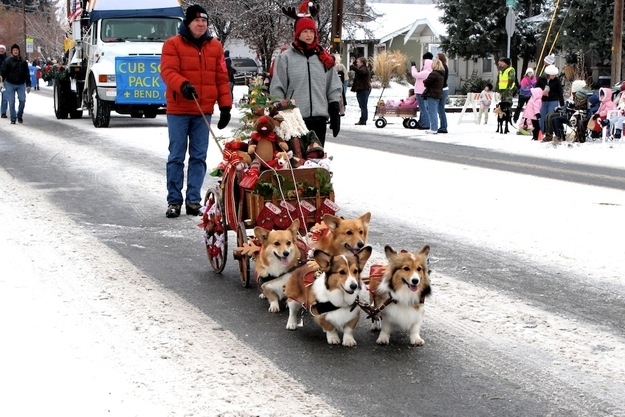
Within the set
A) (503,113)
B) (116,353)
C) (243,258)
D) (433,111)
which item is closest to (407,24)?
(433,111)

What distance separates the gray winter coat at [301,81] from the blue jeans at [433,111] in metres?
14.9

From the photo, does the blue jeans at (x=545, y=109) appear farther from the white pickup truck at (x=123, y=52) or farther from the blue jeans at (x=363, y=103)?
the white pickup truck at (x=123, y=52)

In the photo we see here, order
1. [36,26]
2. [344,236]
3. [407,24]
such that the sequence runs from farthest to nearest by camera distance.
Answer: [36,26], [407,24], [344,236]

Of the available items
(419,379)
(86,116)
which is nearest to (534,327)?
(419,379)

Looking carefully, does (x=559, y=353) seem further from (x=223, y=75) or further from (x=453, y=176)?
(x=453, y=176)

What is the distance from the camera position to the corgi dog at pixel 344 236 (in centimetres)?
648

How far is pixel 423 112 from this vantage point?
84.7ft

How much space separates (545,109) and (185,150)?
513 inches

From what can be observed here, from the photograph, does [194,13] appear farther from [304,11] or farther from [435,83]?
[435,83]

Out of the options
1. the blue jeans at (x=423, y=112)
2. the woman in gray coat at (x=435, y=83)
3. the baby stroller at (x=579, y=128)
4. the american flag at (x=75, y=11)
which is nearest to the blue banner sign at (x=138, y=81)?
the american flag at (x=75, y=11)

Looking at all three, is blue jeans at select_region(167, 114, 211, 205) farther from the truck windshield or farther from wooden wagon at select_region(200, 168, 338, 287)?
the truck windshield

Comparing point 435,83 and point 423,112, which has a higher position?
point 435,83

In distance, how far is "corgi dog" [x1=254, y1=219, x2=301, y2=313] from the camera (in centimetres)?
653

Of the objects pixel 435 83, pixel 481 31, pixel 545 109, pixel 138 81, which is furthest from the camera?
pixel 481 31
